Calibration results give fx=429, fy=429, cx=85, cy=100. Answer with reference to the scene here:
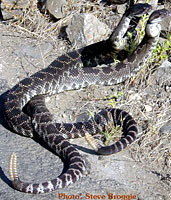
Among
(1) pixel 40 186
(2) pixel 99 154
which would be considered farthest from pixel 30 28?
(1) pixel 40 186

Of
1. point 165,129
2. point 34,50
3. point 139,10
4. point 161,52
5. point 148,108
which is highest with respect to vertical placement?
point 139,10

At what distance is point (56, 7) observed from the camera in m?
10.9

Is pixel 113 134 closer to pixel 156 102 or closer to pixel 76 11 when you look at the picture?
pixel 156 102

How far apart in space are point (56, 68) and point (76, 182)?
3.55 metres

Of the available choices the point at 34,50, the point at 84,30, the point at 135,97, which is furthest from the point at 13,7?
the point at 135,97

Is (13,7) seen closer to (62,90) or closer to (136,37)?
(62,90)

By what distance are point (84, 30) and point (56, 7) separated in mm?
1249

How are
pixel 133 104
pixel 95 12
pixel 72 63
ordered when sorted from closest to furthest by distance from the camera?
pixel 133 104 < pixel 72 63 < pixel 95 12

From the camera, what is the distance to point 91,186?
6441 millimetres

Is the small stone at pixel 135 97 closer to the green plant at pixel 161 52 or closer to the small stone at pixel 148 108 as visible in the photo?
the small stone at pixel 148 108

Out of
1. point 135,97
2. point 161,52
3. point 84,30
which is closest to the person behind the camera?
point 135,97

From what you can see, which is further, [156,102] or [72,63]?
[72,63]

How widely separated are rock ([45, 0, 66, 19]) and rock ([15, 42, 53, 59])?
1031mm

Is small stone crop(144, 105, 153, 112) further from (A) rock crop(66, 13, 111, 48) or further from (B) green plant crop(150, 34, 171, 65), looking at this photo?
(A) rock crop(66, 13, 111, 48)
